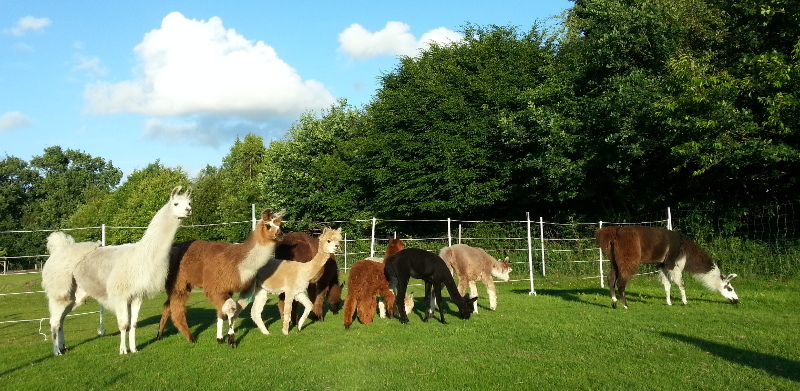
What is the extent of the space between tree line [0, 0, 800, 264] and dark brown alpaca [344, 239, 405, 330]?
11.5 meters

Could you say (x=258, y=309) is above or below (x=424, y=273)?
below

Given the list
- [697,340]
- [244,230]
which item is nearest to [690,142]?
[697,340]

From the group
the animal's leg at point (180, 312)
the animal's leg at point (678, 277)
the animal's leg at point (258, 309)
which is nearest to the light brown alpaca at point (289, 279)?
the animal's leg at point (258, 309)

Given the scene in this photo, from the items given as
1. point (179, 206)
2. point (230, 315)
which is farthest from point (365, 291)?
point (179, 206)

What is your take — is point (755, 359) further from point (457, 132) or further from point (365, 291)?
point (457, 132)

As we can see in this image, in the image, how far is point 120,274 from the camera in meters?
8.58

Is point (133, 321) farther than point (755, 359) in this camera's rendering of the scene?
Yes

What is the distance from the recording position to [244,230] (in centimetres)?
2997

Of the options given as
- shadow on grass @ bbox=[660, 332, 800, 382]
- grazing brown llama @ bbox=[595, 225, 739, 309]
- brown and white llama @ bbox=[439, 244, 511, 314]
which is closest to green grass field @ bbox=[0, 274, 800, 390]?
shadow on grass @ bbox=[660, 332, 800, 382]

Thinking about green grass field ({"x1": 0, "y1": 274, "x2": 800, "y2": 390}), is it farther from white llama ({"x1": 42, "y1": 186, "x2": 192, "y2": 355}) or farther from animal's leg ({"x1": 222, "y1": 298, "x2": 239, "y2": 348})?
white llama ({"x1": 42, "y1": 186, "x2": 192, "y2": 355})

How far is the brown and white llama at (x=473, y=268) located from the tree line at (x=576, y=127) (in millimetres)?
8824

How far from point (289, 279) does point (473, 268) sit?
4.08 m

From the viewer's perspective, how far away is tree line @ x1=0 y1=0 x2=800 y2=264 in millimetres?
17984

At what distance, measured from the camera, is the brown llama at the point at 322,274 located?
37.9 feet
